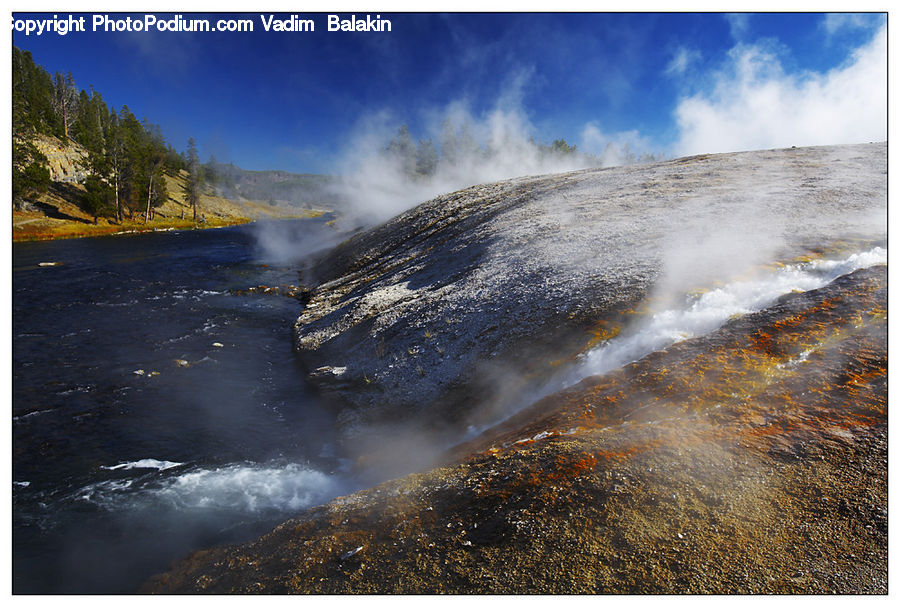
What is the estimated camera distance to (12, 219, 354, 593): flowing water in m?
5.92

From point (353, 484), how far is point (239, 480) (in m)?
2.08

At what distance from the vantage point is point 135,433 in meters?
8.45

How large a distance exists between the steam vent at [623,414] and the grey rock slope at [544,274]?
9 centimetres

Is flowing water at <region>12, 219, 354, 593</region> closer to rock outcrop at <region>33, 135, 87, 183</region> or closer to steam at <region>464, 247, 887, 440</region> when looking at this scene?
rock outcrop at <region>33, 135, 87, 183</region>

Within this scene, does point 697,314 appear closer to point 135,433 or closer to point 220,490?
point 220,490

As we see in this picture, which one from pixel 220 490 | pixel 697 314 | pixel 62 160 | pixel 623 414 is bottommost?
pixel 220 490

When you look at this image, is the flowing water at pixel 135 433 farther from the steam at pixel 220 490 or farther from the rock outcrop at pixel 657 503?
the rock outcrop at pixel 657 503

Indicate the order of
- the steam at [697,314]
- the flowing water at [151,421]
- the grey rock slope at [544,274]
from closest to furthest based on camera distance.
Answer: the flowing water at [151,421]
the steam at [697,314]
the grey rock slope at [544,274]

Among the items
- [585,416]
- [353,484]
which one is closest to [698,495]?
[585,416]

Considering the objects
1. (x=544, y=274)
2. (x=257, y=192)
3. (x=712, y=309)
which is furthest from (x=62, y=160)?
(x=257, y=192)

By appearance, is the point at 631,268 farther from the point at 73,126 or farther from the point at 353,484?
the point at 73,126

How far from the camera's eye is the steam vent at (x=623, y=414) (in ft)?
14.5

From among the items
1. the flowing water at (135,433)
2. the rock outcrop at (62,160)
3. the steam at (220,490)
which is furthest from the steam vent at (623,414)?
A: the rock outcrop at (62,160)

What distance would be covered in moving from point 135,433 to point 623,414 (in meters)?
9.20
